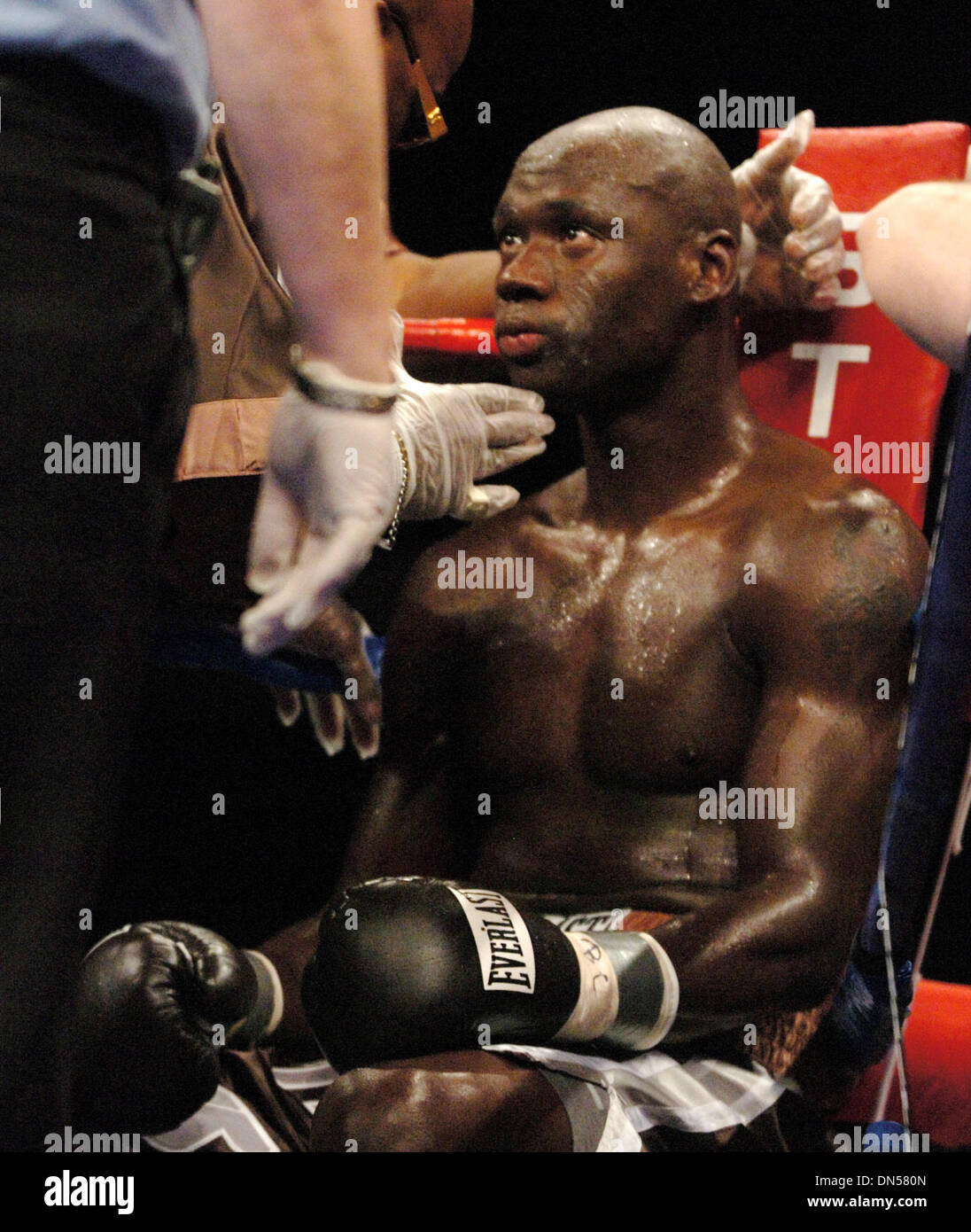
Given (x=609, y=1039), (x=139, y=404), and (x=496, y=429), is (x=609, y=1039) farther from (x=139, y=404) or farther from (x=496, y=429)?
(x=139, y=404)

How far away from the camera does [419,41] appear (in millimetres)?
1397

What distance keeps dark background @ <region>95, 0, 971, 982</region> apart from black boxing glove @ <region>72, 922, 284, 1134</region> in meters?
0.54

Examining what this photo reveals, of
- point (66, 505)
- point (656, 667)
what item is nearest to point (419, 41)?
point (656, 667)

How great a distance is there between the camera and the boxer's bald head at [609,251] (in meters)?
1.68

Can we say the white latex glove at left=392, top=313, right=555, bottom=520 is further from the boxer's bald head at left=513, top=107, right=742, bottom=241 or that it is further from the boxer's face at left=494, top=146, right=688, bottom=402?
the boxer's bald head at left=513, top=107, right=742, bottom=241

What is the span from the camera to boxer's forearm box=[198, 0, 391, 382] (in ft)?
2.05

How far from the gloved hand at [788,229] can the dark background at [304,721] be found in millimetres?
218

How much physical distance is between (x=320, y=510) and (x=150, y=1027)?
3.16 ft

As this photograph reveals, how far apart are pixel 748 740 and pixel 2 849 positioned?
1049 millimetres

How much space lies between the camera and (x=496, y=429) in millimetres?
1421

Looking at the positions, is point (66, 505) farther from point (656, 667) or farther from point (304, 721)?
point (304, 721)

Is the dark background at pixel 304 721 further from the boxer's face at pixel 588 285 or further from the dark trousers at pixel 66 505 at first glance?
the dark trousers at pixel 66 505

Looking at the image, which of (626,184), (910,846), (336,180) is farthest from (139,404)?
(626,184)

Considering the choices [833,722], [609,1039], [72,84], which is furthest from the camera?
[833,722]
